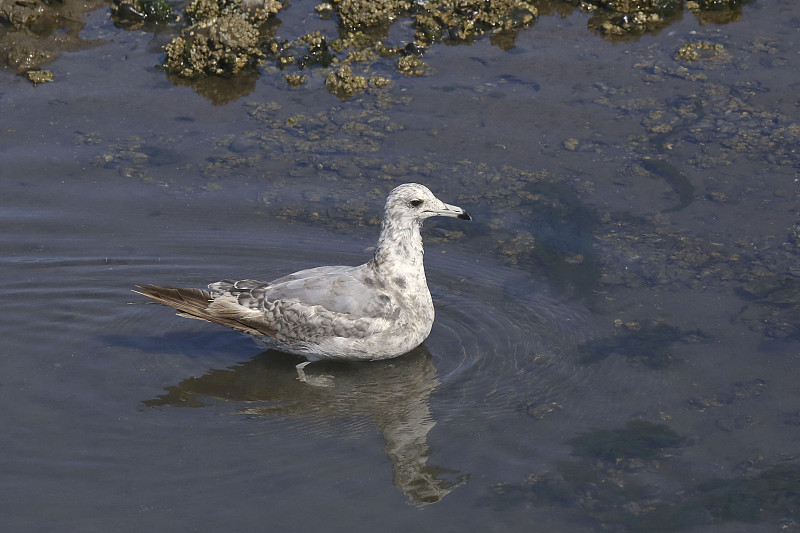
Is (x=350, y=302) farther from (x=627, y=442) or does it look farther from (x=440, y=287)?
(x=627, y=442)

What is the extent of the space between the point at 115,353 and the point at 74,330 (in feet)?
1.56

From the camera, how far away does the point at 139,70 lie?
11.6 m

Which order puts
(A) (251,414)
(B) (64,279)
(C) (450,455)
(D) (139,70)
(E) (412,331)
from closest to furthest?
(C) (450,455) < (A) (251,414) < (E) (412,331) < (B) (64,279) < (D) (139,70)

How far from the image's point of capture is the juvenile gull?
792 centimetres

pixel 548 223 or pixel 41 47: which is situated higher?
pixel 41 47

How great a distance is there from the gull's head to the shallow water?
0.87 meters

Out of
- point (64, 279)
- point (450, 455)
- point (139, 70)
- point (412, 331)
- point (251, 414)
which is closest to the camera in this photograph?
point (450, 455)

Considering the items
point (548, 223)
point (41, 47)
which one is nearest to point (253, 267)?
point (548, 223)

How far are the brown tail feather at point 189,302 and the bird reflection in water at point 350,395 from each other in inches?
14.2

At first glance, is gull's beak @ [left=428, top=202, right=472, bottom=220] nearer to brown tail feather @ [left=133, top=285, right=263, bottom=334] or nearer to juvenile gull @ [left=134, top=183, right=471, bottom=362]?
juvenile gull @ [left=134, top=183, right=471, bottom=362]

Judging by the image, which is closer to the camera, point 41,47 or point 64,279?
point 64,279

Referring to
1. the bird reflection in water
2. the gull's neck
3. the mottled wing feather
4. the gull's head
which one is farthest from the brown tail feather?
the gull's head

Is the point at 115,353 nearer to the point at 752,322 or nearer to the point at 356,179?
the point at 356,179

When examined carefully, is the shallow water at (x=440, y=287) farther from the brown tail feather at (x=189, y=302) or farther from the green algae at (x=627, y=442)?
the brown tail feather at (x=189, y=302)
